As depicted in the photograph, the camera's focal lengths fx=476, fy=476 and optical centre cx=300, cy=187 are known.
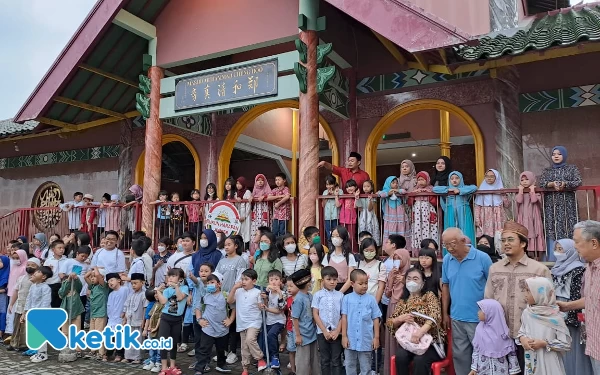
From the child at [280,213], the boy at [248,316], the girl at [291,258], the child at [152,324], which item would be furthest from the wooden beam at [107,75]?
the boy at [248,316]

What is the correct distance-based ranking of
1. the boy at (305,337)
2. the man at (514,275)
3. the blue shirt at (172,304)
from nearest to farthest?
the man at (514,275)
the boy at (305,337)
the blue shirt at (172,304)

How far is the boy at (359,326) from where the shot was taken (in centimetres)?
A: 477

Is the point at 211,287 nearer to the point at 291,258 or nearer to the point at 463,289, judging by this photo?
the point at 291,258

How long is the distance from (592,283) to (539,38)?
12.5 ft

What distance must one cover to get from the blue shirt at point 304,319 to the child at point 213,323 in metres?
1.02

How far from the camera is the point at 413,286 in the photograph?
4.59m

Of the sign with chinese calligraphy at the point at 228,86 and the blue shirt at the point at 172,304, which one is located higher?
the sign with chinese calligraphy at the point at 228,86

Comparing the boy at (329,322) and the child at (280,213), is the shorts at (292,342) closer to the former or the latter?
the boy at (329,322)

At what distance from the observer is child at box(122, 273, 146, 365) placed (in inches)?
244

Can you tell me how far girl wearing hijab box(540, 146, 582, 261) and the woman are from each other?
204 centimetres

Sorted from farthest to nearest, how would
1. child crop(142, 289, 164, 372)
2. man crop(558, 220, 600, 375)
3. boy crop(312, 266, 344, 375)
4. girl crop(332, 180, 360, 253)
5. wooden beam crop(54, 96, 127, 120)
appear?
wooden beam crop(54, 96, 127, 120), girl crop(332, 180, 360, 253), child crop(142, 289, 164, 372), boy crop(312, 266, 344, 375), man crop(558, 220, 600, 375)

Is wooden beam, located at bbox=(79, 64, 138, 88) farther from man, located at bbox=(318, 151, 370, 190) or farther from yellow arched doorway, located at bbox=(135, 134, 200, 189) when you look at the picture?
man, located at bbox=(318, 151, 370, 190)

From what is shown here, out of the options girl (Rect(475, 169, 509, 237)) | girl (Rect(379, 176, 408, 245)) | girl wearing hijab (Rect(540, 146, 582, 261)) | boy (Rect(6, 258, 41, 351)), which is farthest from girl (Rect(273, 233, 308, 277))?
boy (Rect(6, 258, 41, 351))

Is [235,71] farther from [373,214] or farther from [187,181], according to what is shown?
[187,181]
